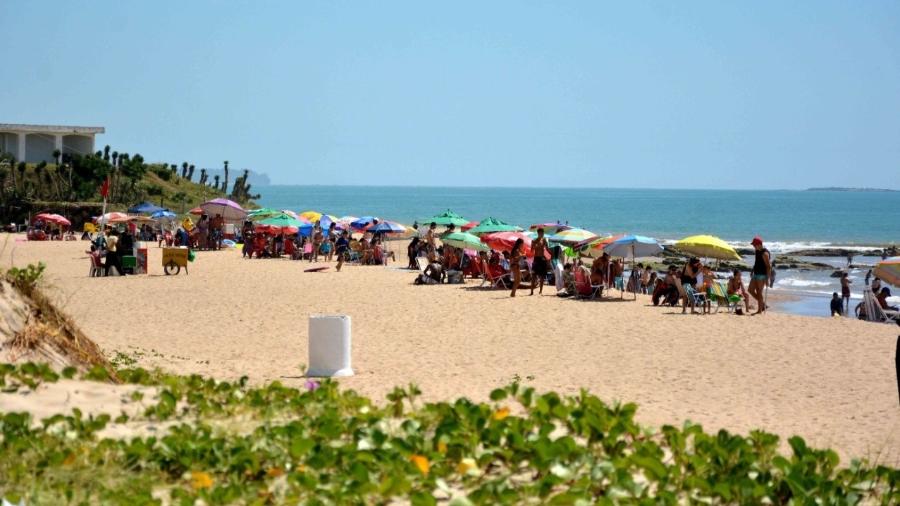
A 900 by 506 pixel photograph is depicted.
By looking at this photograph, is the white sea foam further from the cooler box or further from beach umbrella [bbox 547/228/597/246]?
the cooler box

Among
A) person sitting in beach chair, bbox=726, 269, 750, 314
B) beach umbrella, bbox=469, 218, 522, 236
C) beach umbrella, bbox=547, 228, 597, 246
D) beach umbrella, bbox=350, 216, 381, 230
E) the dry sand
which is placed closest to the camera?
the dry sand

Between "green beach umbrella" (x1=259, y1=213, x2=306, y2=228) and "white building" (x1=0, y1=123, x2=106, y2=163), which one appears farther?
"white building" (x1=0, y1=123, x2=106, y2=163)

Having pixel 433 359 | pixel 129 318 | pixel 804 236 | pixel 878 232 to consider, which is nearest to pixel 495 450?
pixel 433 359

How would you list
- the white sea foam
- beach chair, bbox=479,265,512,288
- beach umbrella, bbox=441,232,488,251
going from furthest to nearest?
1. the white sea foam
2. beach umbrella, bbox=441,232,488,251
3. beach chair, bbox=479,265,512,288

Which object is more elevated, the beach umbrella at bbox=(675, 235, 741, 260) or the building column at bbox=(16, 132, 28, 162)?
the building column at bbox=(16, 132, 28, 162)

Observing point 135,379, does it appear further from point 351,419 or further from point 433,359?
point 433,359

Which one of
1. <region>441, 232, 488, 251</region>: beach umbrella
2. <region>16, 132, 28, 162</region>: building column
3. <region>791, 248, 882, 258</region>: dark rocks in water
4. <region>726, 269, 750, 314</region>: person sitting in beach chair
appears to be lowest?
<region>791, 248, 882, 258</region>: dark rocks in water

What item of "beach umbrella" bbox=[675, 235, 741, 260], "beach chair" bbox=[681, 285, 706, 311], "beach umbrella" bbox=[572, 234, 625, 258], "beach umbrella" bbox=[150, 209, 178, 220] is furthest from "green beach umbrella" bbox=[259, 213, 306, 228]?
"beach chair" bbox=[681, 285, 706, 311]

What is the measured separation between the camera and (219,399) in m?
6.41

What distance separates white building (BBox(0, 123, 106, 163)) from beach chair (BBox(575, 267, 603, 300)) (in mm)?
44823

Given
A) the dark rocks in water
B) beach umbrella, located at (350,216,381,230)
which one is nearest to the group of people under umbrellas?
beach umbrella, located at (350,216,381,230)

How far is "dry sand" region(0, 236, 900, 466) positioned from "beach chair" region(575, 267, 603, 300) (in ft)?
1.72

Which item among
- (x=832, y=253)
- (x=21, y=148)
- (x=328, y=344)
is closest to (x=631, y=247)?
(x=328, y=344)

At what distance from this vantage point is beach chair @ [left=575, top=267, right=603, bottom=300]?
A: 1816cm
